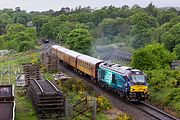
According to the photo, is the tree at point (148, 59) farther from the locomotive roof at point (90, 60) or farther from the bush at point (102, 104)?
the bush at point (102, 104)

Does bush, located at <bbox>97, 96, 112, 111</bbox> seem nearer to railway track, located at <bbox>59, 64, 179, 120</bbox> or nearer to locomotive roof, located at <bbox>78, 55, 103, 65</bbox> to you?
railway track, located at <bbox>59, 64, 179, 120</bbox>

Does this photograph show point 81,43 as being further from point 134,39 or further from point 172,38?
point 134,39

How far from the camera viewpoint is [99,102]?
853 inches

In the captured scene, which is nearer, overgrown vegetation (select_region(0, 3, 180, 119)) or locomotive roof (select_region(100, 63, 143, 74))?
locomotive roof (select_region(100, 63, 143, 74))

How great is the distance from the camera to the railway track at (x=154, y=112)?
65.3 feet

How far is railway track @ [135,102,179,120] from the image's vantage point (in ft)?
65.3

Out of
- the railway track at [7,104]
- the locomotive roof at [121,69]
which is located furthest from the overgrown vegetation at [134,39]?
the railway track at [7,104]

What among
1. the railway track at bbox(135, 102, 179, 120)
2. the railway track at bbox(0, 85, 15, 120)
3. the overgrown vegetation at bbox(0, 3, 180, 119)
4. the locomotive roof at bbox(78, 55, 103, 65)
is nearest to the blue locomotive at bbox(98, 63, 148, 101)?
the railway track at bbox(135, 102, 179, 120)

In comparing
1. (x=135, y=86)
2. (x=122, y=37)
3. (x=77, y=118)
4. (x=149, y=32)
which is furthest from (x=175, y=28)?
(x=77, y=118)

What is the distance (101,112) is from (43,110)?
12.4ft

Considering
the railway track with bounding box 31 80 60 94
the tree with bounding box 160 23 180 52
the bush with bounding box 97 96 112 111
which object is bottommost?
the tree with bounding box 160 23 180 52

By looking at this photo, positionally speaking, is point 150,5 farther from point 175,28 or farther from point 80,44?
point 80,44

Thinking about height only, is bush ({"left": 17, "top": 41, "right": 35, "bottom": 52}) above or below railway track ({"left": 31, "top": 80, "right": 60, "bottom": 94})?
below

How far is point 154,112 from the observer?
21297 millimetres
